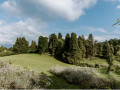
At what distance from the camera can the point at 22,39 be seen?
30.6 m

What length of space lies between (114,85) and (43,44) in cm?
2354

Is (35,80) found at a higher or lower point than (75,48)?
lower

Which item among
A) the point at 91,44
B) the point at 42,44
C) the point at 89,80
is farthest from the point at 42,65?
the point at 91,44

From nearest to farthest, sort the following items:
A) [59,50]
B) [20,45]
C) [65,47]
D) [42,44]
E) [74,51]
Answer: [74,51]
[65,47]
[42,44]
[59,50]
[20,45]

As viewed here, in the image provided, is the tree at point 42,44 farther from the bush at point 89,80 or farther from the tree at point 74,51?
the bush at point 89,80

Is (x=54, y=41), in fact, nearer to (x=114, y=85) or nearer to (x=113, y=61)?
(x=113, y=61)

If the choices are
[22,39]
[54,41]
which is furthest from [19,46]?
[54,41]

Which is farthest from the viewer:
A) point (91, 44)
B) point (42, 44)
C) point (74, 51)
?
point (91, 44)

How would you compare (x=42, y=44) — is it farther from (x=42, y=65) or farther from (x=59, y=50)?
(x=42, y=65)

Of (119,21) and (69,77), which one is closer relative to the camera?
(119,21)

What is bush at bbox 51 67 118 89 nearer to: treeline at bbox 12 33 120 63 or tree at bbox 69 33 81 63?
treeline at bbox 12 33 120 63

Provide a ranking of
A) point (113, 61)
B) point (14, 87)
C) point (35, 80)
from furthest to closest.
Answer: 1. point (113, 61)
2. point (35, 80)
3. point (14, 87)

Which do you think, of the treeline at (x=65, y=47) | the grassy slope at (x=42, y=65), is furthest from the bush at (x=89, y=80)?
the treeline at (x=65, y=47)

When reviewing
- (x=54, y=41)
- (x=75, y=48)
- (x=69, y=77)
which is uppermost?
(x=54, y=41)
